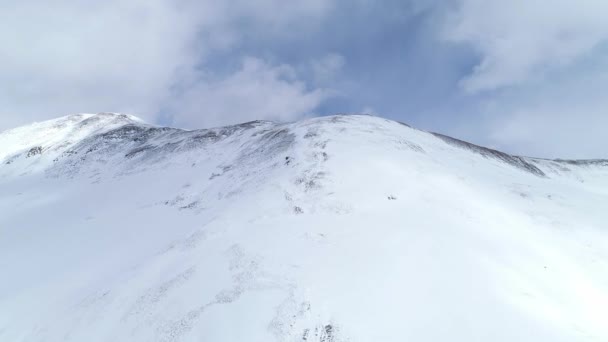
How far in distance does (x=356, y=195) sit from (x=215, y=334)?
11621 millimetres

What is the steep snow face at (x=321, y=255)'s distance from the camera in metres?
12.4

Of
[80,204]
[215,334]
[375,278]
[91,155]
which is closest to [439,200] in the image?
[375,278]

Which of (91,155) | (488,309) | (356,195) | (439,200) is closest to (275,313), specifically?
(488,309)

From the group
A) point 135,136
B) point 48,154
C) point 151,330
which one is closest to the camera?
point 151,330

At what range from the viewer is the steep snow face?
12430 millimetres

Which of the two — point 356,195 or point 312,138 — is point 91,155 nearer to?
point 312,138

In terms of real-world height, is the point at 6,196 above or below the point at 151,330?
above

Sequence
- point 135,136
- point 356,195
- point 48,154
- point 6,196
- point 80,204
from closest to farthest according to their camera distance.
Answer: point 356,195
point 80,204
point 6,196
point 48,154
point 135,136

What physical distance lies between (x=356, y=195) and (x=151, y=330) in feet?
40.6

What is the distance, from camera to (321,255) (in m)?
15.7

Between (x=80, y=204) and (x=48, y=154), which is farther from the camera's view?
(x=48, y=154)

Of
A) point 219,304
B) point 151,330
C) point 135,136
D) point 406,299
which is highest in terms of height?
point 135,136

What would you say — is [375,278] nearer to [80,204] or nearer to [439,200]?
[439,200]

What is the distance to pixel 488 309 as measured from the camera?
12312mm
